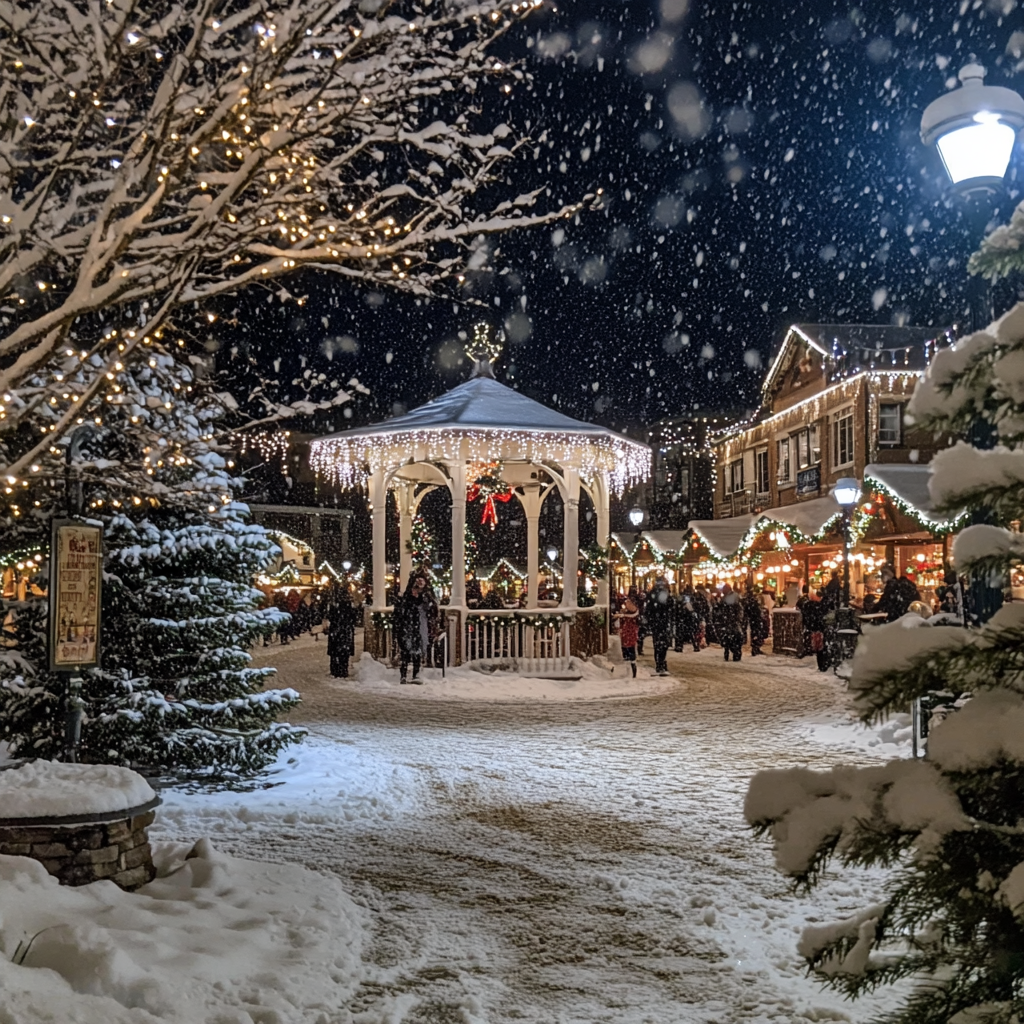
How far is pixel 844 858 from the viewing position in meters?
2.12

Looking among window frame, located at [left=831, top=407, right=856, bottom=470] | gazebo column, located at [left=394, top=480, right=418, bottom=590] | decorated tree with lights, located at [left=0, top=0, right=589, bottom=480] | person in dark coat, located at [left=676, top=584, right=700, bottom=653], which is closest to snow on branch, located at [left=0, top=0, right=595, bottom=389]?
decorated tree with lights, located at [left=0, top=0, right=589, bottom=480]

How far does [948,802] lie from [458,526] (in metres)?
16.8

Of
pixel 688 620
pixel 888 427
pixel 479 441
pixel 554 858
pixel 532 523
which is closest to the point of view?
pixel 554 858

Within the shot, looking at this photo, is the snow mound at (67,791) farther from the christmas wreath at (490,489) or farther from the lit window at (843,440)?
the lit window at (843,440)

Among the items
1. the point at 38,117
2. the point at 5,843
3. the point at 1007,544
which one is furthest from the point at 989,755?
the point at 38,117

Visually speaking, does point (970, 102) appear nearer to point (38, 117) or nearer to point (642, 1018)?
point (642, 1018)

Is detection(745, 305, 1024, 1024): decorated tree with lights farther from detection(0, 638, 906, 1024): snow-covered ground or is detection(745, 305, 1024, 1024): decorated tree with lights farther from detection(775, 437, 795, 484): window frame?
detection(775, 437, 795, 484): window frame

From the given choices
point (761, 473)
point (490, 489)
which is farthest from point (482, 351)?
point (761, 473)

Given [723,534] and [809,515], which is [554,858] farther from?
[723,534]

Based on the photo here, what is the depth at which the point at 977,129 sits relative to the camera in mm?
5238

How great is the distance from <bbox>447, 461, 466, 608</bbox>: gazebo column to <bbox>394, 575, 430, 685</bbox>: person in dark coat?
869 millimetres

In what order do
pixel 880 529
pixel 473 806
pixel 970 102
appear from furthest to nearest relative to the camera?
1. pixel 880 529
2. pixel 473 806
3. pixel 970 102

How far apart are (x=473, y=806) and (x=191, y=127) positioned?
18.2 feet

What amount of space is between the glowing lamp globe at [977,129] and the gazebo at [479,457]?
13.2 m
